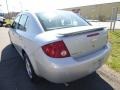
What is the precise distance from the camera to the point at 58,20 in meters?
4.14

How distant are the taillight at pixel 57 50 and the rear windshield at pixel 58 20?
67 cm

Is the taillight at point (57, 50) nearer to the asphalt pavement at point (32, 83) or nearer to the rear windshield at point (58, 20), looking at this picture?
the rear windshield at point (58, 20)

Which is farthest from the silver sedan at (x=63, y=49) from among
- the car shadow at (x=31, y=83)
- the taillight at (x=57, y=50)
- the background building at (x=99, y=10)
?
the background building at (x=99, y=10)

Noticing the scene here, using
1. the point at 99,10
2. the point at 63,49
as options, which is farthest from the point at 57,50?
the point at 99,10

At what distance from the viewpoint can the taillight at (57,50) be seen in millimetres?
3160

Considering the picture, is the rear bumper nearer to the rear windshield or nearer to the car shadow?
the car shadow

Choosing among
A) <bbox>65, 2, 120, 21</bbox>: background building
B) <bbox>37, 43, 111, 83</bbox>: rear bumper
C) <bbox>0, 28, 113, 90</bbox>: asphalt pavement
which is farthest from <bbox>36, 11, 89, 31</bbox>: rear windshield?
<bbox>65, 2, 120, 21</bbox>: background building

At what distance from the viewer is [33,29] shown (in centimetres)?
387

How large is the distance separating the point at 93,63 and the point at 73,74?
0.47m

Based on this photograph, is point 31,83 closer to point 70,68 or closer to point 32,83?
point 32,83

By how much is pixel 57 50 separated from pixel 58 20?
1.16m

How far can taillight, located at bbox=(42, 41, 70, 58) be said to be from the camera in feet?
10.4

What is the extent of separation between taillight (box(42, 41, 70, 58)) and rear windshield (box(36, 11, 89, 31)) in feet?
2.19

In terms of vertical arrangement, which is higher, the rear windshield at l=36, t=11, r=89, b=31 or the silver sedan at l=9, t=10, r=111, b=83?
the rear windshield at l=36, t=11, r=89, b=31
